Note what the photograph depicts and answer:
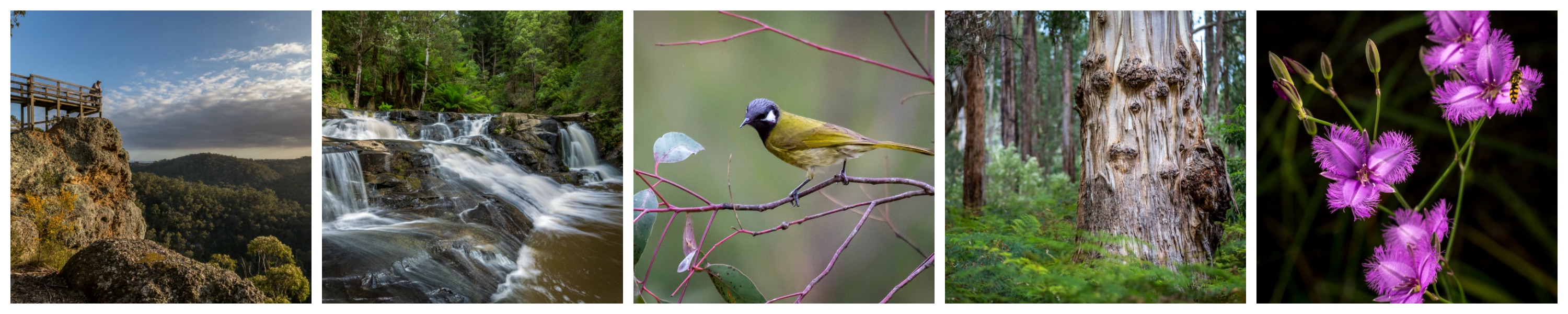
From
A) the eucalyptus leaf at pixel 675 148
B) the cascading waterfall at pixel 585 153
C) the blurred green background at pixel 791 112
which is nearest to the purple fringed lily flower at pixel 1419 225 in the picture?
the blurred green background at pixel 791 112

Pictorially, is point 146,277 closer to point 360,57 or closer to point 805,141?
point 360,57

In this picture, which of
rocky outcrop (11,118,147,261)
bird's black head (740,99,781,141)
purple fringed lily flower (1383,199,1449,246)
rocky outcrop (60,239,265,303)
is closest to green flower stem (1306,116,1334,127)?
purple fringed lily flower (1383,199,1449,246)

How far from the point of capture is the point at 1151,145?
249 cm

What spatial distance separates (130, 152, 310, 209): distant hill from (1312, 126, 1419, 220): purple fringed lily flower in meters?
3.82

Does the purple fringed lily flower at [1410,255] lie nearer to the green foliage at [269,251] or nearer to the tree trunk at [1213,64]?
the tree trunk at [1213,64]

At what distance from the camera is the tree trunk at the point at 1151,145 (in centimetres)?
249

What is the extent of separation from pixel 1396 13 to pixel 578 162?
3.12 m

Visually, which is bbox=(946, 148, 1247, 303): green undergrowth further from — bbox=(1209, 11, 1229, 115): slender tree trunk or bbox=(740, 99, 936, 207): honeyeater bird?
bbox=(740, 99, 936, 207): honeyeater bird

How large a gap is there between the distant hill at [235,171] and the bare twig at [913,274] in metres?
2.37

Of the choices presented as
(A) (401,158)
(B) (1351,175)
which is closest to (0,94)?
(A) (401,158)

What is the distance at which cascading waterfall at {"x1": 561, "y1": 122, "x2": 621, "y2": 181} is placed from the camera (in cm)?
273

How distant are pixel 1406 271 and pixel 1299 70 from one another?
756 millimetres

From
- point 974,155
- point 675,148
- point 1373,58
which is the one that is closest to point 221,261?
point 675,148

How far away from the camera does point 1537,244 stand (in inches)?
97.7
